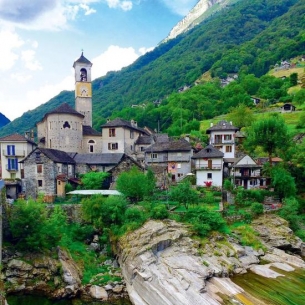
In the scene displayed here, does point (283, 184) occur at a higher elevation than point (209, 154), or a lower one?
lower

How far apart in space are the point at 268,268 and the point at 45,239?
23.5 metres

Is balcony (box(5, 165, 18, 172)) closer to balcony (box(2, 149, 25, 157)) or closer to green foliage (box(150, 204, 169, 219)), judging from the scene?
balcony (box(2, 149, 25, 157))

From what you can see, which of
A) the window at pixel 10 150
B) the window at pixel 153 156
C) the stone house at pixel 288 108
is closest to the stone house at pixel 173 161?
the window at pixel 153 156

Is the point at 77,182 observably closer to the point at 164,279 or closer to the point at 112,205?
the point at 112,205

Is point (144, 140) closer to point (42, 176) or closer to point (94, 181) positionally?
point (94, 181)

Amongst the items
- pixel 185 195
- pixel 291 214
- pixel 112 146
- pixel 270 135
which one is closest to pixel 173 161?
pixel 112 146

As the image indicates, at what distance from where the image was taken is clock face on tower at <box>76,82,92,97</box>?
77.8 metres

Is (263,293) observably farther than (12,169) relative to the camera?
No

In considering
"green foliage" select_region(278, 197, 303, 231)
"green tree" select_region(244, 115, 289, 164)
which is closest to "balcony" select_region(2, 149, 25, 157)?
"green tree" select_region(244, 115, 289, 164)

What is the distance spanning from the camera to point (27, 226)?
36.2 m

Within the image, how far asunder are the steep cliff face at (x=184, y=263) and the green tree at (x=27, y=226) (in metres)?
8.95

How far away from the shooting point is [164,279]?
30.3 metres

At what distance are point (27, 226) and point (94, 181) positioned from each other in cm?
1781

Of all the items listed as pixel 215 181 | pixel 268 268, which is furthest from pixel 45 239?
pixel 215 181
